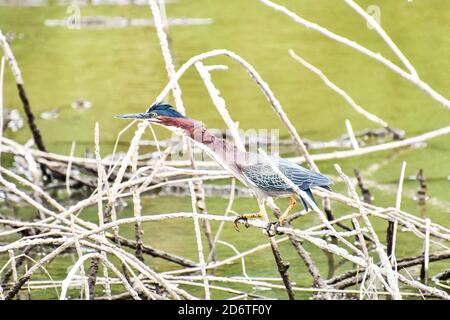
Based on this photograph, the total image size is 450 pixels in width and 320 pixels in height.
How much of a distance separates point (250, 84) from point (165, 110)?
2901mm

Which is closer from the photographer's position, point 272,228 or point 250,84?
point 272,228

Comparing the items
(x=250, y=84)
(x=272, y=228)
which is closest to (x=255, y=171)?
(x=272, y=228)

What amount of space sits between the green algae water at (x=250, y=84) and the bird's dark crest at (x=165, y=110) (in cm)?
106

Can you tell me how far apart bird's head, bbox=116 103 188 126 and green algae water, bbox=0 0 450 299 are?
1059mm

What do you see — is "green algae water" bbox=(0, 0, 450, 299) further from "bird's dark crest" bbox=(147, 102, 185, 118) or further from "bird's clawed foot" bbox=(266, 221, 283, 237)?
"bird's dark crest" bbox=(147, 102, 185, 118)

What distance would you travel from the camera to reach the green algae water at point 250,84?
10.5ft

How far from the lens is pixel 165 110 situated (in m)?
1.81

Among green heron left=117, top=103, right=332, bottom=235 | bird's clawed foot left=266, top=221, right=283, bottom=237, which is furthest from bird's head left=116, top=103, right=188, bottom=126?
bird's clawed foot left=266, top=221, right=283, bottom=237

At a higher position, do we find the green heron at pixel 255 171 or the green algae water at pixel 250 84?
the green algae water at pixel 250 84

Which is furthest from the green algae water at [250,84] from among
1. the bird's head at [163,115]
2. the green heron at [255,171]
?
the bird's head at [163,115]

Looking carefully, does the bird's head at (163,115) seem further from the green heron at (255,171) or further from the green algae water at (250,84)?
the green algae water at (250,84)

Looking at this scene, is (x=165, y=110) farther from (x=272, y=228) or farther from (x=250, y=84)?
(x=250, y=84)

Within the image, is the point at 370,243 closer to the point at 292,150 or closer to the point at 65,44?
the point at 292,150

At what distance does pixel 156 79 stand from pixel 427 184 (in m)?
1.62
